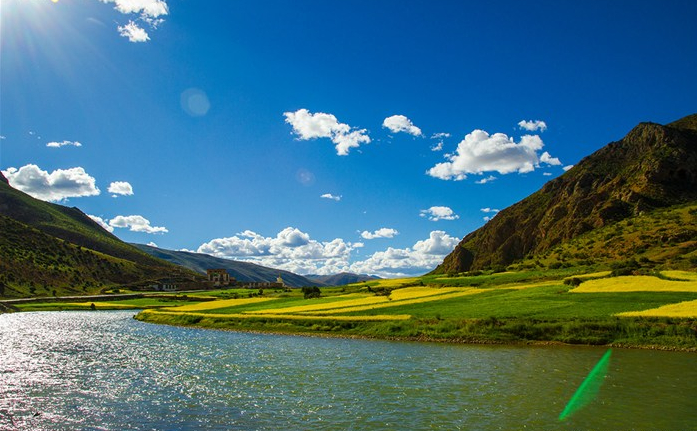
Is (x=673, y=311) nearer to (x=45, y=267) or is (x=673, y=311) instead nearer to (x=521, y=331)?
(x=521, y=331)

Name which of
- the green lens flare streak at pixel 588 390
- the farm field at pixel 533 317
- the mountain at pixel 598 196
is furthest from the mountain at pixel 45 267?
the green lens flare streak at pixel 588 390

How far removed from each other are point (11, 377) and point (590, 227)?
139970 millimetres

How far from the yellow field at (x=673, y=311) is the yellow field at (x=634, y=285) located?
8.23 meters

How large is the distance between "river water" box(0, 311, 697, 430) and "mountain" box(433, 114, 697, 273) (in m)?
100

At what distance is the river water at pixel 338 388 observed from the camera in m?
19.2

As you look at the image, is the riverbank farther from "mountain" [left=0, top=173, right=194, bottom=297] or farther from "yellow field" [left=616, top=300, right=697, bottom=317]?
"mountain" [left=0, top=173, right=194, bottom=297]

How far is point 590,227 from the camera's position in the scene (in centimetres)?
13188

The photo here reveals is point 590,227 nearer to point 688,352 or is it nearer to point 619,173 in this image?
point 619,173

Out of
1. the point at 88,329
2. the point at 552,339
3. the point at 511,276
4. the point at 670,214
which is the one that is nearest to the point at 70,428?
the point at 552,339

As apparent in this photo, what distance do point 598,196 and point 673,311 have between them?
118374mm

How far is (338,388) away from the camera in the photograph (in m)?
24.8

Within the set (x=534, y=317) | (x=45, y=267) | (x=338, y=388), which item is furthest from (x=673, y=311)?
(x=45, y=267)

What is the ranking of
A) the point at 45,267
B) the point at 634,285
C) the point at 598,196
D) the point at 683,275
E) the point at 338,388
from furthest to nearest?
the point at 45,267 → the point at 598,196 → the point at 683,275 → the point at 634,285 → the point at 338,388

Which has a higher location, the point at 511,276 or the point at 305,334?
the point at 511,276
